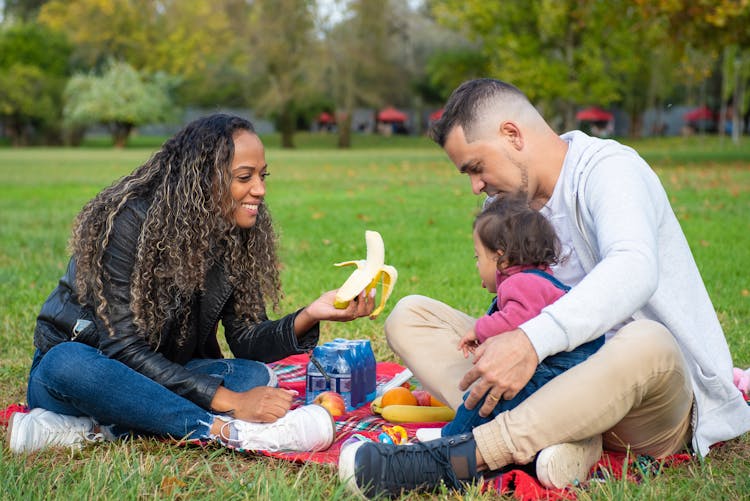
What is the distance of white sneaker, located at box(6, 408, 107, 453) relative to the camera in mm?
3582

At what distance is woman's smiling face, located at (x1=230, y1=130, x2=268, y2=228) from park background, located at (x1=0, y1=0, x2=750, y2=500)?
0.52 m

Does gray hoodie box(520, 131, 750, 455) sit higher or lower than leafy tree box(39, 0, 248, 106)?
lower

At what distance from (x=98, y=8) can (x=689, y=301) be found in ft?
185

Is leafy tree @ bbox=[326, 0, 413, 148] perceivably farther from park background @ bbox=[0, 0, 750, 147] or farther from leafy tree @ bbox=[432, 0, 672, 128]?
leafy tree @ bbox=[432, 0, 672, 128]

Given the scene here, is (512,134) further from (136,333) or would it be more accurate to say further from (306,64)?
(306,64)

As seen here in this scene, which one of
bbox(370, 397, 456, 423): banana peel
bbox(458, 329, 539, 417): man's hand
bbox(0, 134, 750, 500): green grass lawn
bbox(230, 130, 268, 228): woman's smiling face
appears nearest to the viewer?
Result: bbox(458, 329, 539, 417): man's hand

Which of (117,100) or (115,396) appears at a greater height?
(117,100)

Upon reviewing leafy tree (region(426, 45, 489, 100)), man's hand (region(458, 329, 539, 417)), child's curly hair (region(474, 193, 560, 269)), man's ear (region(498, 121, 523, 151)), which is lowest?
man's hand (region(458, 329, 539, 417))

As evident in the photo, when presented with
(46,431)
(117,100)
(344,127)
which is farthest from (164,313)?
(117,100)

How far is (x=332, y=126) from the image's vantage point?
76938 millimetres

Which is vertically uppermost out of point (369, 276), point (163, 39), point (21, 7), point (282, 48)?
point (21, 7)

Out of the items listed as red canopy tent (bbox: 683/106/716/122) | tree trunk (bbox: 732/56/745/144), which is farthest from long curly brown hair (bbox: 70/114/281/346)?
red canopy tent (bbox: 683/106/716/122)

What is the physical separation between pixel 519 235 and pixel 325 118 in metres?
66.7

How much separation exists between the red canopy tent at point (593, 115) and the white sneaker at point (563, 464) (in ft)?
199
